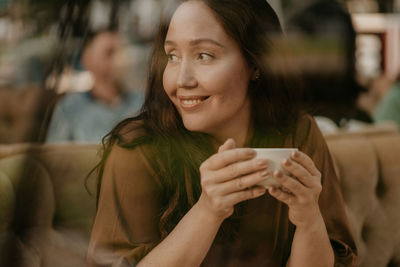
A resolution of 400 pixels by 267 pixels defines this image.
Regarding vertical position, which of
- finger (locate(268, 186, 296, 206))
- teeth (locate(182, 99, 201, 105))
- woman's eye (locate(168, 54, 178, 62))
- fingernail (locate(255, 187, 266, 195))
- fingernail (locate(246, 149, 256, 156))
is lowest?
Result: finger (locate(268, 186, 296, 206))

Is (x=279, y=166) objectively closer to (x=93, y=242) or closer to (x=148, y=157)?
(x=148, y=157)

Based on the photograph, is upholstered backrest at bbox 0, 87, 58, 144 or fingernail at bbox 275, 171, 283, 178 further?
upholstered backrest at bbox 0, 87, 58, 144

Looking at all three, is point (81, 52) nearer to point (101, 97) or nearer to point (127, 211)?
point (101, 97)

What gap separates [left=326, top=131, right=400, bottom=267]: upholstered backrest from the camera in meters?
1.18

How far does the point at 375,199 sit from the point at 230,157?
672 millimetres

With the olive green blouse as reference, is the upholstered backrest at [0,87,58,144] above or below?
above

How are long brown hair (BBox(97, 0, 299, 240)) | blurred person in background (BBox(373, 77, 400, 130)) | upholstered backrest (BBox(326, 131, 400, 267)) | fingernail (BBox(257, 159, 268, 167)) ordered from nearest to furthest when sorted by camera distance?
1. fingernail (BBox(257, 159, 268, 167))
2. long brown hair (BBox(97, 0, 299, 240))
3. upholstered backrest (BBox(326, 131, 400, 267))
4. blurred person in background (BBox(373, 77, 400, 130))

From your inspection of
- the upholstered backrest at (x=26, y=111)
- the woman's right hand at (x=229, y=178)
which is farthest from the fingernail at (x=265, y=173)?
the upholstered backrest at (x=26, y=111)

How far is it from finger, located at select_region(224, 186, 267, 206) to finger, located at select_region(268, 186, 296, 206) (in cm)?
1


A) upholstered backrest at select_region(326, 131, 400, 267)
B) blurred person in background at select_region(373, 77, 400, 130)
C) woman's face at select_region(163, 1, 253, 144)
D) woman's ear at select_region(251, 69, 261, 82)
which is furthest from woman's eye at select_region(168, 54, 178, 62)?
blurred person in background at select_region(373, 77, 400, 130)

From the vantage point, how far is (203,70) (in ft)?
2.35

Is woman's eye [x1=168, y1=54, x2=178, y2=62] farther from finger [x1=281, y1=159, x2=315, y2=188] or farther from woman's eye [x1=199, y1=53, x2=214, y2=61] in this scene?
finger [x1=281, y1=159, x2=315, y2=188]

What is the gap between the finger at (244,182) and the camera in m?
0.65

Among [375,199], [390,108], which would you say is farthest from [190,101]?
[390,108]
